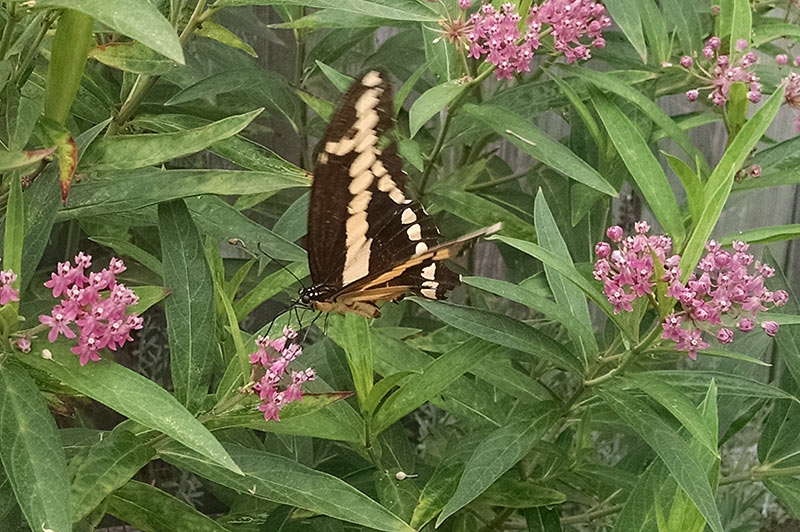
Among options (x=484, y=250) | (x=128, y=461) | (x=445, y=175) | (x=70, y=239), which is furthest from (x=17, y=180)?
(x=484, y=250)

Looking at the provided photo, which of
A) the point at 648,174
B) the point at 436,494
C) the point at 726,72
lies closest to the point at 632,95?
the point at 726,72

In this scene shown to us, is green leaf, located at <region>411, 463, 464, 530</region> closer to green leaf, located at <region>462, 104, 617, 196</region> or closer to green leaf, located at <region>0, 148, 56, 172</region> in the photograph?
green leaf, located at <region>462, 104, 617, 196</region>

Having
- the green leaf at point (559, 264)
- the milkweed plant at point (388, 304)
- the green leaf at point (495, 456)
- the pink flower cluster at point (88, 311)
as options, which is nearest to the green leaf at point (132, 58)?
the milkweed plant at point (388, 304)

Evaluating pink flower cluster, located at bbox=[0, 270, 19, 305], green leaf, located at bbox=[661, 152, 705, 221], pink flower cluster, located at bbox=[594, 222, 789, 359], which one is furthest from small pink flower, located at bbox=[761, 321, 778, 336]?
pink flower cluster, located at bbox=[0, 270, 19, 305]

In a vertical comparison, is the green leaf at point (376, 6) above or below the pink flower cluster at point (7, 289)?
above

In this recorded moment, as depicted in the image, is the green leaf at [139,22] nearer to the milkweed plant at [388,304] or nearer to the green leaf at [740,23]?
the milkweed plant at [388,304]

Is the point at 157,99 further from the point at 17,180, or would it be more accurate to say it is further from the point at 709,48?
the point at 709,48

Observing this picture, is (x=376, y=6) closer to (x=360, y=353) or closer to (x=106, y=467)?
(x=360, y=353)
